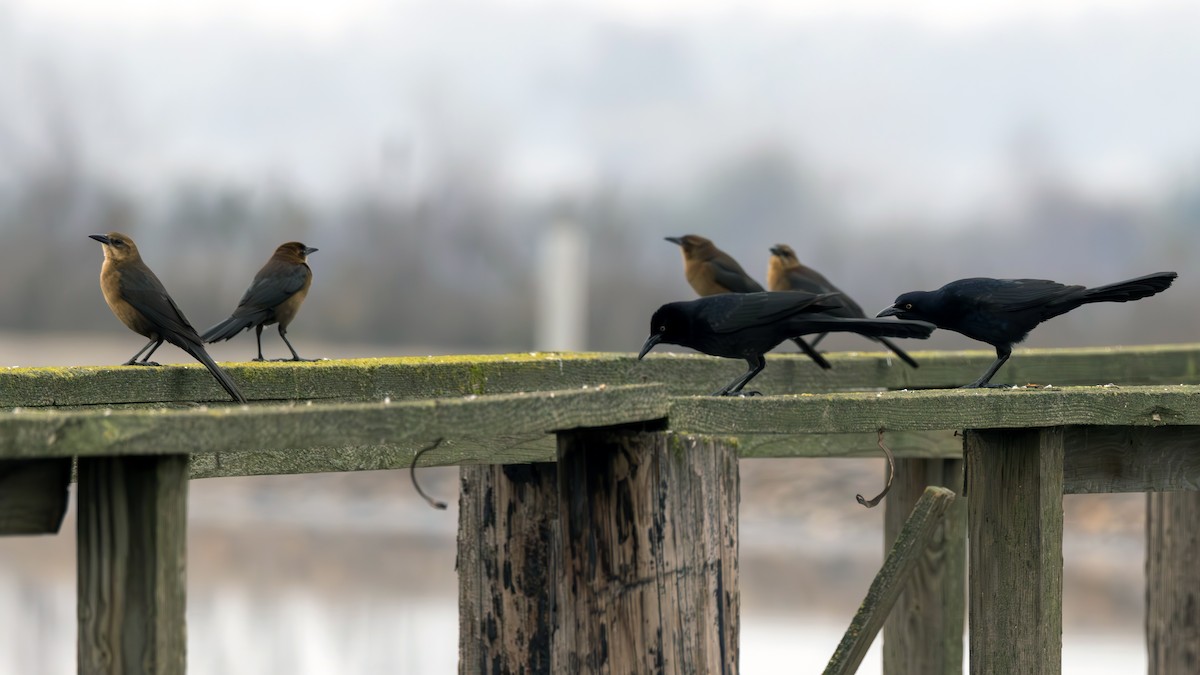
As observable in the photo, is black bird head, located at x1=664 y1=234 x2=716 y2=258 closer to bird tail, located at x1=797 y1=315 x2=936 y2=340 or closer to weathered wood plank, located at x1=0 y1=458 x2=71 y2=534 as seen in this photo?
bird tail, located at x1=797 y1=315 x2=936 y2=340

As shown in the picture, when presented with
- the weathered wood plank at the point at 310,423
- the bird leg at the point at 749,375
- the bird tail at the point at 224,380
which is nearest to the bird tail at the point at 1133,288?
the bird leg at the point at 749,375

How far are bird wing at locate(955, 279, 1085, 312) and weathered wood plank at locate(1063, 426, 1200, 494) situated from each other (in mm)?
720

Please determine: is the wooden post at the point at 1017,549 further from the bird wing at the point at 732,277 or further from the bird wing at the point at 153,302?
the bird wing at the point at 732,277

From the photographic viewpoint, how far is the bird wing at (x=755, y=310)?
5008 mm

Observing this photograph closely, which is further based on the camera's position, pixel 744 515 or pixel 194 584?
pixel 744 515

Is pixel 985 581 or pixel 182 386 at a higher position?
pixel 182 386

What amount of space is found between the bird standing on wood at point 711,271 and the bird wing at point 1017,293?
2.84m

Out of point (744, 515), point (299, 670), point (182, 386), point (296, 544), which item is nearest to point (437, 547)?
point (296, 544)

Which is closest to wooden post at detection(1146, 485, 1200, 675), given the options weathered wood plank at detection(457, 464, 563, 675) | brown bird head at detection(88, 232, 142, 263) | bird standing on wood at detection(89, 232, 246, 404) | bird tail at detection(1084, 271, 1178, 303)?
bird tail at detection(1084, 271, 1178, 303)

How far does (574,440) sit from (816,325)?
156 cm

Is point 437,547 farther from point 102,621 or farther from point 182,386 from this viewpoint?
point 102,621

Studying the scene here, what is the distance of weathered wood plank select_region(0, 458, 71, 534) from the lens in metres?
2.84

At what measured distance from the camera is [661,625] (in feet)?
11.5

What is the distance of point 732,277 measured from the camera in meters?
8.22
